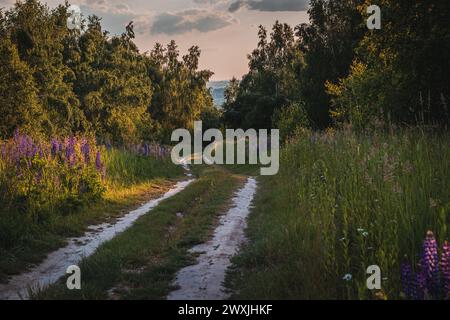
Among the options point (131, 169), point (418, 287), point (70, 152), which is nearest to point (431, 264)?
point (418, 287)

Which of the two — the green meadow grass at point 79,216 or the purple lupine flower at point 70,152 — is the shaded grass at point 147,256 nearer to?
the green meadow grass at point 79,216

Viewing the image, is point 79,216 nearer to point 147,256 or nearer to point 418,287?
point 147,256

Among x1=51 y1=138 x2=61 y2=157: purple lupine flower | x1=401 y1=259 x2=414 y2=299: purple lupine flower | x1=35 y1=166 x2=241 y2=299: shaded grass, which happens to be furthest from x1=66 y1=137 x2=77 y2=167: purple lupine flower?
x1=401 y1=259 x2=414 y2=299: purple lupine flower

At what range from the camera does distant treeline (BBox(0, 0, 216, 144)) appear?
20.1 meters

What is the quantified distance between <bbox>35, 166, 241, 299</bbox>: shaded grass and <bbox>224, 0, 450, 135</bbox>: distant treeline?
4.92 meters

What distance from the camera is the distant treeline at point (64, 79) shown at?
20094 mm

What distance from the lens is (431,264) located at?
156 inches

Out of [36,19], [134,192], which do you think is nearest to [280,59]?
[36,19]

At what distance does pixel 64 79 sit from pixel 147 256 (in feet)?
83.1

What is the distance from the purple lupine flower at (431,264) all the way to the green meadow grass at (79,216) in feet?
19.1

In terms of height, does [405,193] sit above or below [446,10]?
below

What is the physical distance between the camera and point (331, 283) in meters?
4.94

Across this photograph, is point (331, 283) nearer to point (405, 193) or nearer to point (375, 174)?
point (405, 193)
